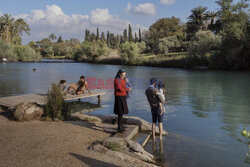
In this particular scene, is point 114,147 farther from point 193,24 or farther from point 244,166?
point 193,24

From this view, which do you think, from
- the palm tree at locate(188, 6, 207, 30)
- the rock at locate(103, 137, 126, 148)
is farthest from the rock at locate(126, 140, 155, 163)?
the palm tree at locate(188, 6, 207, 30)

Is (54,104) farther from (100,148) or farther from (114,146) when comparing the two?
(114,146)

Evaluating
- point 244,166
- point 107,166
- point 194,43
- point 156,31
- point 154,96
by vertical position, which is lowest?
point 244,166

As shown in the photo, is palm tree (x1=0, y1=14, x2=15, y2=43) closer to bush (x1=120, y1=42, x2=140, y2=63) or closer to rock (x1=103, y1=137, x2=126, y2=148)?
bush (x1=120, y1=42, x2=140, y2=63)

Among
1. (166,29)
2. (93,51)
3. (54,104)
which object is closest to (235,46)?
(54,104)

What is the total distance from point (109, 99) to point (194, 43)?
1620 inches

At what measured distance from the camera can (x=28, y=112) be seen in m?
8.29

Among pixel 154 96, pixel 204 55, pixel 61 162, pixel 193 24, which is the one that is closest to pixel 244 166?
pixel 154 96

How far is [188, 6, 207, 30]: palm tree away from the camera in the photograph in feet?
251

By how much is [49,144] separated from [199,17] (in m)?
79.9

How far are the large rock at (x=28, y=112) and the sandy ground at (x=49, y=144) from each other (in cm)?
30

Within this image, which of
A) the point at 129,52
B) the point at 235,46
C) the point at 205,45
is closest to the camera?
the point at 235,46

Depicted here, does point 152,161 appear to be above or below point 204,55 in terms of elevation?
below

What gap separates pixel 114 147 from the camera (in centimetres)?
567
